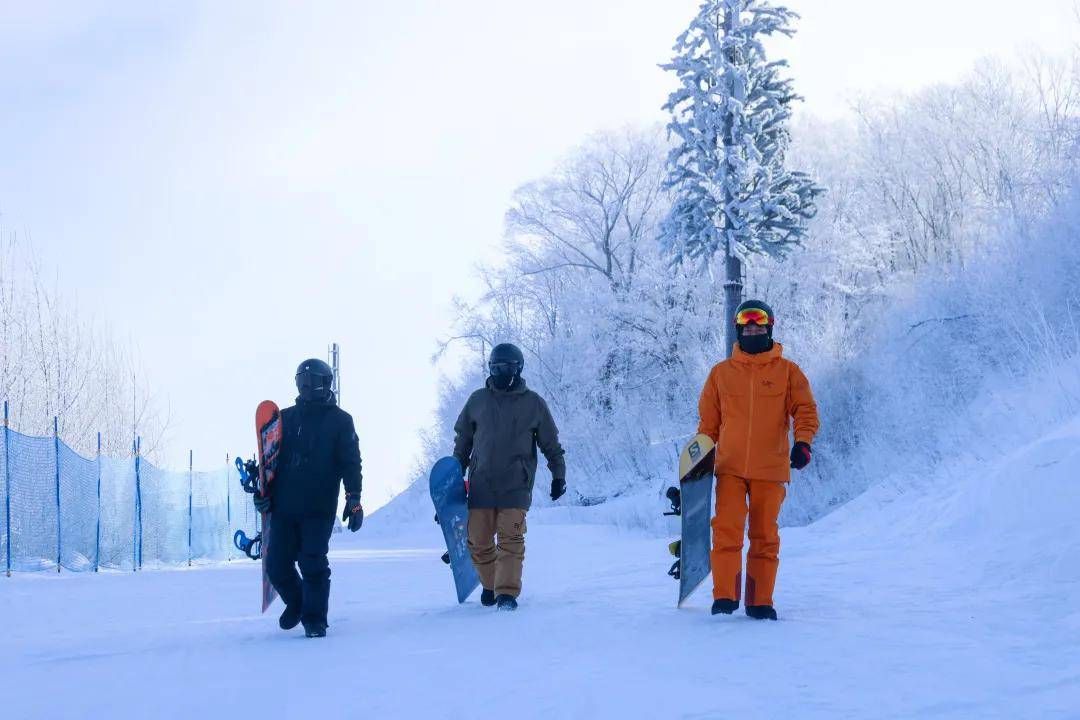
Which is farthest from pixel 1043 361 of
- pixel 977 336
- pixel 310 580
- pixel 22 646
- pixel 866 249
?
pixel 866 249

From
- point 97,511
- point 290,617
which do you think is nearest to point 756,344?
point 290,617

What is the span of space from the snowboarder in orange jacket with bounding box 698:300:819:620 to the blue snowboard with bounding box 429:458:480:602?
7.36 feet

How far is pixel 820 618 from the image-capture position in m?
6.11

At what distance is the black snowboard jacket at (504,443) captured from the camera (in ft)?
24.8

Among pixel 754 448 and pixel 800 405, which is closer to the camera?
pixel 754 448

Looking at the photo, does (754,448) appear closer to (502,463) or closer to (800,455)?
(800,455)

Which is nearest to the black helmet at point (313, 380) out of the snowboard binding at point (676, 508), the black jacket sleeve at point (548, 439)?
the black jacket sleeve at point (548, 439)

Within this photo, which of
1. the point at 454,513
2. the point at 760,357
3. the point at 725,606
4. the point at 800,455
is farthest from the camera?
the point at 454,513

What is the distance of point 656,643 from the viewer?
5555 mm

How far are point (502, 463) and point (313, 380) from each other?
148 cm

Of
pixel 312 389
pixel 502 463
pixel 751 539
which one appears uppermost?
pixel 312 389

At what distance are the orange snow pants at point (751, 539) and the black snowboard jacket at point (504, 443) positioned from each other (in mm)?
1590

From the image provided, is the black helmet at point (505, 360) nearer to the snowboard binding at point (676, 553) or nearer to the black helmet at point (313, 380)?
the black helmet at point (313, 380)

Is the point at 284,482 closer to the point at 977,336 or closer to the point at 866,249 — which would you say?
the point at 977,336
